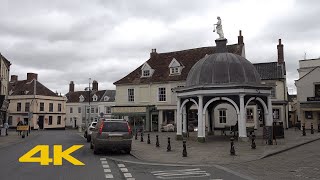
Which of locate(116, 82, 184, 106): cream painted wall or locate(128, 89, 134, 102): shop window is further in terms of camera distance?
locate(128, 89, 134, 102): shop window

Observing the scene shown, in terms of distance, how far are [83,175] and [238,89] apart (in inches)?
590

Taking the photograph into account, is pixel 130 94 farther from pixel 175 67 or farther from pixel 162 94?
pixel 175 67

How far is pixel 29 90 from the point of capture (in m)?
65.6

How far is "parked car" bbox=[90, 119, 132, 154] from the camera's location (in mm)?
16875

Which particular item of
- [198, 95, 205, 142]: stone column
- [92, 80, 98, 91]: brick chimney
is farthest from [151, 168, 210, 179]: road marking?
[92, 80, 98, 91]: brick chimney

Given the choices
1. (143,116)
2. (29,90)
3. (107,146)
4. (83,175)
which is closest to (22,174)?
(83,175)

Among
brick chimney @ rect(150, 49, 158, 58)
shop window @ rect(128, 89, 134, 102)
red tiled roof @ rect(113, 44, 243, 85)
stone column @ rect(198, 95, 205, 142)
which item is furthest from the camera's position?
brick chimney @ rect(150, 49, 158, 58)

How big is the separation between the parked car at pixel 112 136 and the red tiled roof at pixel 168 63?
86.4ft

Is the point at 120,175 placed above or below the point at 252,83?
below

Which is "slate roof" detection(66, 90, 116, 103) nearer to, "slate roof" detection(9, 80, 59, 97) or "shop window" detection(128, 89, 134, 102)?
"slate roof" detection(9, 80, 59, 97)

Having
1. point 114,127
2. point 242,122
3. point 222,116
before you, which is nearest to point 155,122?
point 222,116

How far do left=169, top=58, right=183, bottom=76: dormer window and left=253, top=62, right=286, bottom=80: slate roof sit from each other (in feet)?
37.0

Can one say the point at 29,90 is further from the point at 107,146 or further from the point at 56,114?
the point at 107,146

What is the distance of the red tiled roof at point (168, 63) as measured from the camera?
144 ft
